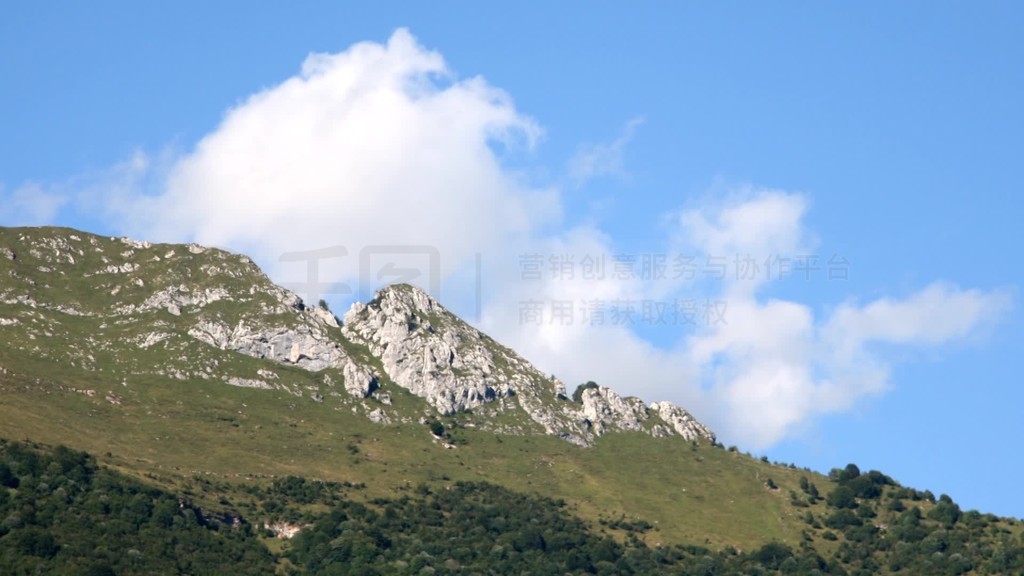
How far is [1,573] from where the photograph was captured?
198 meters
